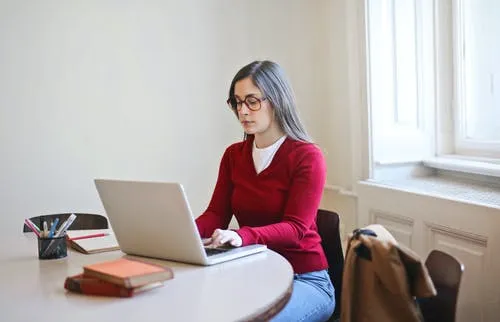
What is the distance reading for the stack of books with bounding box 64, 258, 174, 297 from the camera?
1278mm

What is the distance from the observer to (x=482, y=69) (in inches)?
97.8

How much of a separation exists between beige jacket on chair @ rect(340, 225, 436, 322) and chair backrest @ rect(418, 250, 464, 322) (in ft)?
0.26

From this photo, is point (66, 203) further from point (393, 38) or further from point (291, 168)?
point (393, 38)

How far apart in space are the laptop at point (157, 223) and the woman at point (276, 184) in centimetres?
22

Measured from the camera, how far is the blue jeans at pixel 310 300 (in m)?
1.66

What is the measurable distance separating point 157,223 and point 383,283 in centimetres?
57

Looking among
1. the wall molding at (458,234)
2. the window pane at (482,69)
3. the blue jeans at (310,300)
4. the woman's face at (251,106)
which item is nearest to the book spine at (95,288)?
the blue jeans at (310,300)

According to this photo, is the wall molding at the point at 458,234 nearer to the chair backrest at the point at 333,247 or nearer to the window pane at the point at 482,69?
the chair backrest at the point at 333,247

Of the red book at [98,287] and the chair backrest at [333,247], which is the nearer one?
the red book at [98,287]

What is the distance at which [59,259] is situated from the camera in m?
1.65

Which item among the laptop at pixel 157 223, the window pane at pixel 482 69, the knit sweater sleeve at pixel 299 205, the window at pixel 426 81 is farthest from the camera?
the window at pixel 426 81

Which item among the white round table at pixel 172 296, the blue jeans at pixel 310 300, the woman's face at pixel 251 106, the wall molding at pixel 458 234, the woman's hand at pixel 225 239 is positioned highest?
the woman's face at pixel 251 106

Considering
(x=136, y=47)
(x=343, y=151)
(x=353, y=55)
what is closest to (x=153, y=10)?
(x=136, y=47)

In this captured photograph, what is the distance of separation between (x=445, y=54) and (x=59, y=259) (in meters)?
1.82
